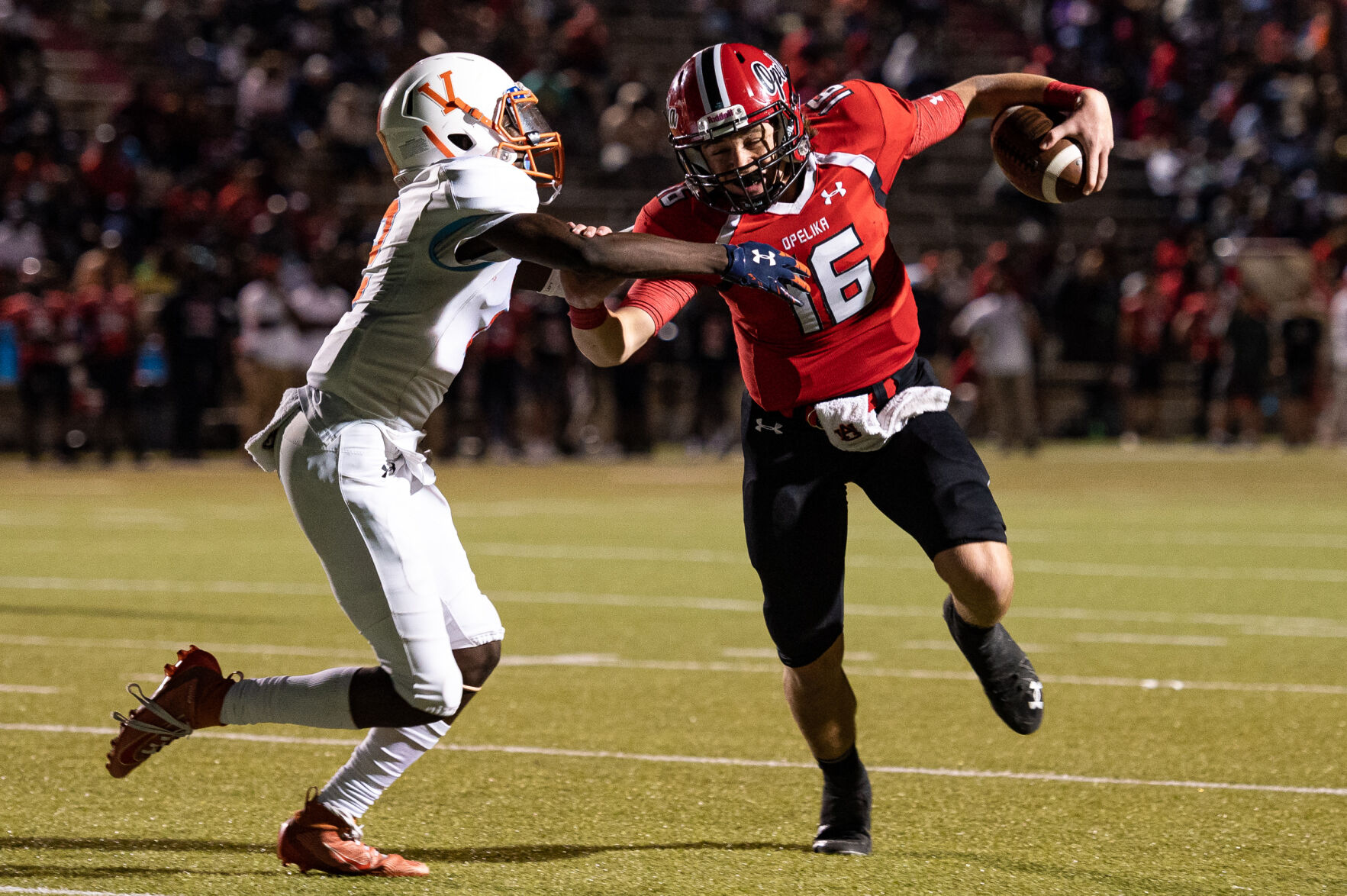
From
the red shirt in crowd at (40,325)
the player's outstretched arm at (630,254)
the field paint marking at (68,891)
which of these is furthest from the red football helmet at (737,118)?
the red shirt in crowd at (40,325)

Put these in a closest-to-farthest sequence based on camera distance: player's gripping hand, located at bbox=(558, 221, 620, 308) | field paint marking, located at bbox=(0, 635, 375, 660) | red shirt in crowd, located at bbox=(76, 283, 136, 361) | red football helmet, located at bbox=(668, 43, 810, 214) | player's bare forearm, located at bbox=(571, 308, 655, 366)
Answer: player's gripping hand, located at bbox=(558, 221, 620, 308), player's bare forearm, located at bbox=(571, 308, 655, 366), red football helmet, located at bbox=(668, 43, 810, 214), field paint marking, located at bbox=(0, 635, 375, 660), red shirt in crowd, located at bbox=(76, 283, 136, 361)

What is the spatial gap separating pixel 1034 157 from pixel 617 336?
1.44 m

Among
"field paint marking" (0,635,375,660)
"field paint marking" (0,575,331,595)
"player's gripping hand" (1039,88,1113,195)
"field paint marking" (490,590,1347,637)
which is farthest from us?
"field paint marking" (0,575,331,595)

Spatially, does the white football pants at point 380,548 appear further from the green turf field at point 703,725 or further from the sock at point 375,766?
the green turf field at point 703,725

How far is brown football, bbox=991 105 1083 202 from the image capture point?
5258 mm

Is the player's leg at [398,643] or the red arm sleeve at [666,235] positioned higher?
the red arm sleeve at [666,235]

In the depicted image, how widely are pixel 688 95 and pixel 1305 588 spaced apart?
650cm

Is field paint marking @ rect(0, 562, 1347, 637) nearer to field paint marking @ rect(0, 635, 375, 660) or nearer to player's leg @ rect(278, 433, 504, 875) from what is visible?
field paint marking @ rect(0, 635, 375, 660)

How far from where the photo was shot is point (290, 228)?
19.5 m

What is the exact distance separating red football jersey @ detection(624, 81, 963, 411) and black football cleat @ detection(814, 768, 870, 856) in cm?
100

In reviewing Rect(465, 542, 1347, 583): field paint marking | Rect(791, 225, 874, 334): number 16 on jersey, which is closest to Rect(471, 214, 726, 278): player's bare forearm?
Rect(791, 225, 874, 334): number 16 on jersey

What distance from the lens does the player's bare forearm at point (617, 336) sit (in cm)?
464

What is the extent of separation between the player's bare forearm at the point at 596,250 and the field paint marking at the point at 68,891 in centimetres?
160

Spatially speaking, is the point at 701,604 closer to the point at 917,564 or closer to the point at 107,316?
the point at 917,564
